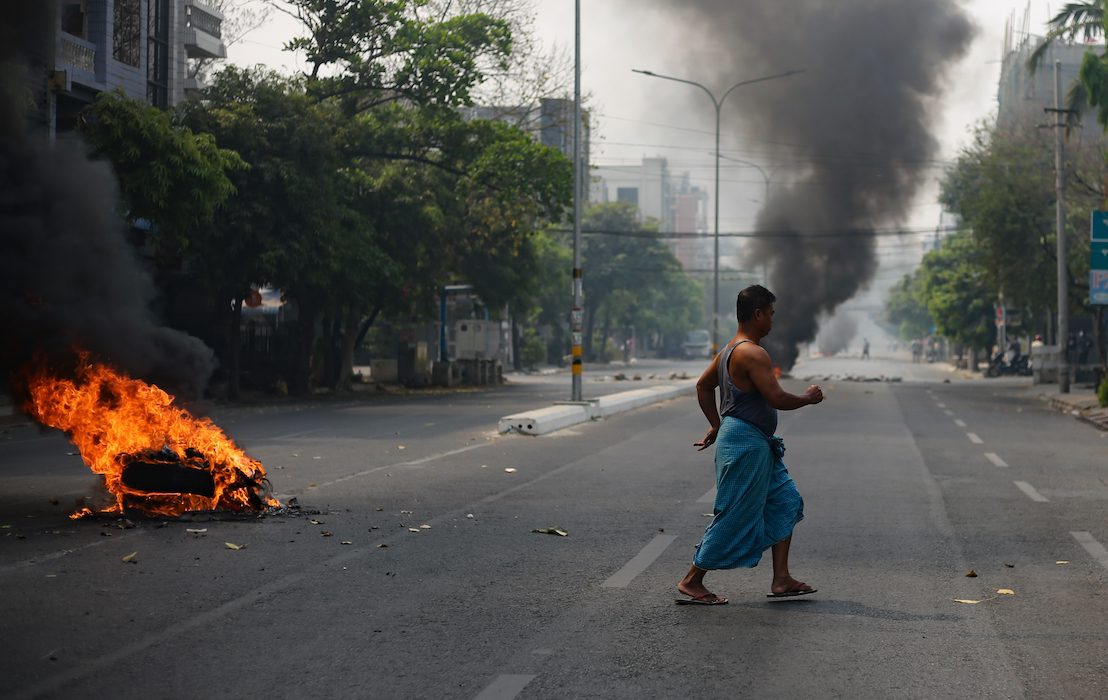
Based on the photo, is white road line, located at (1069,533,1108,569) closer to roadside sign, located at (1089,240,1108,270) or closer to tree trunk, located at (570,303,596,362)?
roadside sign, located at (1089,240,1108,270)

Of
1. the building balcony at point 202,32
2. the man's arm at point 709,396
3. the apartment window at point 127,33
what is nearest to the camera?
the man's arm at point 709,396

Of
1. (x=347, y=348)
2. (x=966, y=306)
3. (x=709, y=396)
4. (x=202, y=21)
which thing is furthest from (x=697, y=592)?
(x=966, y=306)

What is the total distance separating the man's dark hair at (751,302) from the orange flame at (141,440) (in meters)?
4.88

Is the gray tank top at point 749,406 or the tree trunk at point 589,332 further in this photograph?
the tree trunk at point 589,332

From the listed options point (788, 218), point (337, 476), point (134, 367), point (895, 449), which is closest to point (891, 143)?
point (788, 218)

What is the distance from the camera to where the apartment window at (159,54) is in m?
33.2

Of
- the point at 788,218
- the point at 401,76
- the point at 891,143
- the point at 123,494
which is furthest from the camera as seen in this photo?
the point at 788,218

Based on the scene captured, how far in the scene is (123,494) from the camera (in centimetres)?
1010

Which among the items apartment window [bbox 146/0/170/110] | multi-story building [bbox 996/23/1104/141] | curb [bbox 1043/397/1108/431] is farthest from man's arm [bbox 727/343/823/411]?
multi-story building [bbox 996/23/1104/141]

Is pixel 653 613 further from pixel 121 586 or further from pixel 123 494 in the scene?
pixel 123 494

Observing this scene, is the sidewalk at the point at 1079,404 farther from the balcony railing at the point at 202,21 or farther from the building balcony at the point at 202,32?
the balcony railing at the point at 202,21

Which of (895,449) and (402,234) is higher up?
(402,234)

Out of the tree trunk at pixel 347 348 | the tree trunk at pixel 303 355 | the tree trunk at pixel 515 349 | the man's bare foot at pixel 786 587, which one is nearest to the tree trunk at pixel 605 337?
the tree trunk at pixel 515 349

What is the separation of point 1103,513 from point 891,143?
30.8 metres
